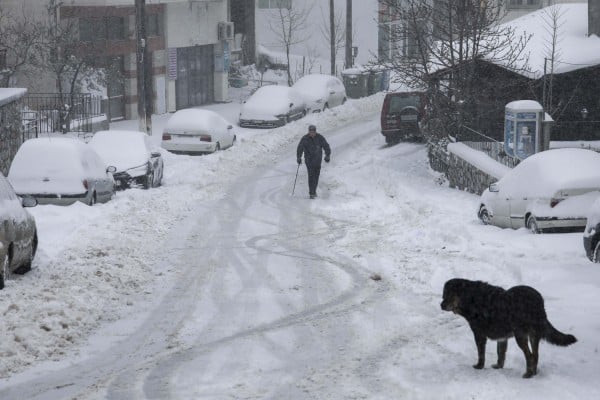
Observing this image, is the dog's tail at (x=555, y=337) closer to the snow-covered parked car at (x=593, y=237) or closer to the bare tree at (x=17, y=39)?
the snow-covered parked car at (x=593, y=237)

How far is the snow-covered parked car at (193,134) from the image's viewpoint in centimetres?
3228

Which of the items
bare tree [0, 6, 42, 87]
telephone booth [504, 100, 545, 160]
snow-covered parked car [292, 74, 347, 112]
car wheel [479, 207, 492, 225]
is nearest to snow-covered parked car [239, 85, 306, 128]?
snow-covered parked car [292, 74, 347, 112]

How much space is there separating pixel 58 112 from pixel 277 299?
2309 cm

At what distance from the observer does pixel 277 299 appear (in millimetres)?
14688

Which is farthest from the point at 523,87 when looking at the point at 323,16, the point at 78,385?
the point at 323,16

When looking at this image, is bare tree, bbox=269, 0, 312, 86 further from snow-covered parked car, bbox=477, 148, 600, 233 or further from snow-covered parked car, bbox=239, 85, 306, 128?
snow-covered parked car, bbox=477, 148, 600, 233

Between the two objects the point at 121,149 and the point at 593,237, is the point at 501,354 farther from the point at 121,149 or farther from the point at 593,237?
the point at 121,149

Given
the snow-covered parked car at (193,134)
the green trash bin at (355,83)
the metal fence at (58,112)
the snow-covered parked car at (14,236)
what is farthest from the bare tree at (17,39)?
the green trash bin at (355,83)

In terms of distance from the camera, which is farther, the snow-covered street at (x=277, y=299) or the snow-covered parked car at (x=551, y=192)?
the snow-covered parked car at (x=551, y=192)

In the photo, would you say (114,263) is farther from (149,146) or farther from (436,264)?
(149,146)

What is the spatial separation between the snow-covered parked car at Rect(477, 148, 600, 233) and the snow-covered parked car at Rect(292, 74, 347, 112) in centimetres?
2539

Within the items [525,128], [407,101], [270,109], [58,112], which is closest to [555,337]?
[525,128]

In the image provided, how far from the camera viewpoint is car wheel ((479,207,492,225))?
798 inches

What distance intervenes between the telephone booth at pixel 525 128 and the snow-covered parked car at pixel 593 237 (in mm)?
9304
